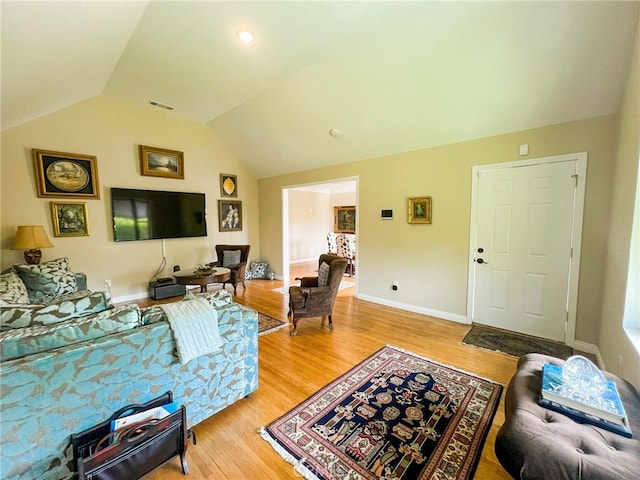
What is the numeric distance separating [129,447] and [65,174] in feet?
15.0

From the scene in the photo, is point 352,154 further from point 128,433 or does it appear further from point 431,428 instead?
point 128,433

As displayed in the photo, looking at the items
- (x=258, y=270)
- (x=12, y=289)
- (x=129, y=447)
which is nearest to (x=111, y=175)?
(x=12, y=289)

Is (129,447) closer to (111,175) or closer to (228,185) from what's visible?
(111,175)

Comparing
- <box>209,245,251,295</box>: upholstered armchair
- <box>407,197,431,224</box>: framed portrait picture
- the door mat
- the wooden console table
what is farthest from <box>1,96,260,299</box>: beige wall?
the door mat

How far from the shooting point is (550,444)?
1.16m

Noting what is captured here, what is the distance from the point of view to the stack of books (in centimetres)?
127

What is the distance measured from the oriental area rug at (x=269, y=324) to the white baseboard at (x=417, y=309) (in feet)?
5.60

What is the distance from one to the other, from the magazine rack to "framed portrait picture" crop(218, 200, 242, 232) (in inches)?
191

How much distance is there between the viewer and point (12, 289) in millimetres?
2818

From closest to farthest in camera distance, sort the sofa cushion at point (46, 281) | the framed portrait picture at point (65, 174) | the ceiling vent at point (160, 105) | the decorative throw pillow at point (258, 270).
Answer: the sofa cushion at point (46, 281), the framed portrait picture at point (65, 174), the ceiling vent at point (160, 105), the decorative throw pillow at point (258, 270)

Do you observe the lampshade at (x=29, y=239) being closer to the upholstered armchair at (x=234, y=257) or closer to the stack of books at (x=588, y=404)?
the upholstered armchair at (x=234, y=257)

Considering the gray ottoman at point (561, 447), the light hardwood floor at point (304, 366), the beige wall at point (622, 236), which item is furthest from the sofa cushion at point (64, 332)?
the beige wall at point (622, 236)

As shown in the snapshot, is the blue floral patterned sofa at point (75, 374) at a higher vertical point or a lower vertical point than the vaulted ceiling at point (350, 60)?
lower

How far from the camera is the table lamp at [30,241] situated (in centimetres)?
355
